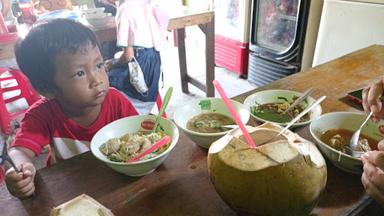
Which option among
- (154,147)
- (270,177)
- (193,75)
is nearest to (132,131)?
(154,147)

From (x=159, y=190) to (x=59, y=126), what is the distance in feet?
1.55

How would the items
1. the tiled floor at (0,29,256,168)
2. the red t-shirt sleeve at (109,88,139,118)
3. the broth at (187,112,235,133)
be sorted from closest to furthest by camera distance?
the broth at (187,112,235,133)
the red t-shirt sleeve at (109,88,139,118)
the tiled floor at (0,29,256,168)

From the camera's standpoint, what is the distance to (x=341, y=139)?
0.63 meters

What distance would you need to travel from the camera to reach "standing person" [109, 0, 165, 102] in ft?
3.14

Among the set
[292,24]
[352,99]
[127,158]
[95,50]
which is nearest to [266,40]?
[292,24]

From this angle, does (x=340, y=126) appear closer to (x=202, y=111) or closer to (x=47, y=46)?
(x=202, y=111)

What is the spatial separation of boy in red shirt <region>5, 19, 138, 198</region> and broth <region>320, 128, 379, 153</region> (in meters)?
0.64

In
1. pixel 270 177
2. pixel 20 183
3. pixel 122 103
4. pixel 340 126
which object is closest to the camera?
pixel 270 177

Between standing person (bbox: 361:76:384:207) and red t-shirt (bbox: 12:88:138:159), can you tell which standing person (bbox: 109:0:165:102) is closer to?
red t-shirt (bbox: 12:88:138:159)

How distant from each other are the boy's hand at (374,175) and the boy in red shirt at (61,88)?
0.70 m

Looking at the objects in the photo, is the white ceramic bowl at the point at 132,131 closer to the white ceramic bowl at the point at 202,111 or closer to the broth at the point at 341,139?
the white ceramic bowl at the point at 202,111

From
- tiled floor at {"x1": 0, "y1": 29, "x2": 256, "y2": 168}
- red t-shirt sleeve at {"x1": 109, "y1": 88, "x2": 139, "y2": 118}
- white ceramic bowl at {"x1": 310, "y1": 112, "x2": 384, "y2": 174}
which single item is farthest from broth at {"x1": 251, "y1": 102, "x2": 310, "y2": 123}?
tiled floor at {"x1": 0, "y1": 29, "x2": 256, "y2": 168}

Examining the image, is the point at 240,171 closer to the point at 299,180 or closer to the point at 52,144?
the point at 299,180

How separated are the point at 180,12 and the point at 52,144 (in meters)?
1.52
